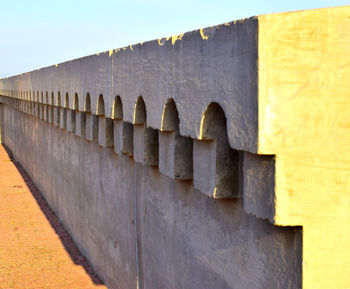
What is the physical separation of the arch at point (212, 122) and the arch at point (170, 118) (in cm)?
67

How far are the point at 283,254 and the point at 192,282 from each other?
4.67 ft

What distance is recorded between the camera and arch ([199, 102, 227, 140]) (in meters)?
2.92

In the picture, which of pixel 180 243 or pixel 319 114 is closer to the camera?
pixel 319 114

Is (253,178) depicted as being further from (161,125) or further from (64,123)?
(64,123)

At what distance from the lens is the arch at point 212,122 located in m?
2.92

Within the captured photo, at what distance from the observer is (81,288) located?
6762mm

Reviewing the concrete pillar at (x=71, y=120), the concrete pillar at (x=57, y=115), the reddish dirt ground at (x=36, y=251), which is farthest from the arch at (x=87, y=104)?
the concrete pillar at (x=57, y=115)

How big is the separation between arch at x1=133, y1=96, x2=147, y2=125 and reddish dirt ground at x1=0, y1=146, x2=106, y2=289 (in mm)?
3234

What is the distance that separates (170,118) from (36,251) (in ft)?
18.9

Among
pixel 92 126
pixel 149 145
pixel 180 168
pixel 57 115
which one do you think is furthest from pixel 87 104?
pixel 180 168

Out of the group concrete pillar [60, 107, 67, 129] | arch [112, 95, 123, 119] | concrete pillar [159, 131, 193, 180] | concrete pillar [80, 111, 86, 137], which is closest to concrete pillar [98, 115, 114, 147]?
arch [112, 95, 123, 119]

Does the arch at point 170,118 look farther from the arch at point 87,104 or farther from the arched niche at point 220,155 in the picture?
the arch at point 87,104

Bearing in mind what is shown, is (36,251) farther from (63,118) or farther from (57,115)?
(57,115)

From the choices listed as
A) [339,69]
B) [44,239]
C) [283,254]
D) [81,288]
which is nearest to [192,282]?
[283,254]
